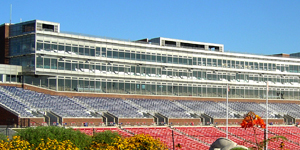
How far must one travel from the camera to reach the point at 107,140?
37.8 m

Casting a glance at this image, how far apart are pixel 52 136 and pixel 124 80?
4180 cm

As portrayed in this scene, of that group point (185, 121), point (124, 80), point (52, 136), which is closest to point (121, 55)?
point (124, 80)

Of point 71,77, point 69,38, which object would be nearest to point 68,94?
point 71,77

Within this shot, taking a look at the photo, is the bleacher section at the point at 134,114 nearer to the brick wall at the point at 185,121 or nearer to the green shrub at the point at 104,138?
the brick wall at the point at 185,121

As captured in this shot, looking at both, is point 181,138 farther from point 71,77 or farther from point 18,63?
point 18,63

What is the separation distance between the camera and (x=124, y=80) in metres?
77.2

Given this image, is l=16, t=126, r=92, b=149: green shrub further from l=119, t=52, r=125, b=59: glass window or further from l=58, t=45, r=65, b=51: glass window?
l=119, t=52, r=125, b=59: glass window

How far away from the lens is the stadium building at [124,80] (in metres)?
63.8

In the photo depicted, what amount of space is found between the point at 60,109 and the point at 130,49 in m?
20.8

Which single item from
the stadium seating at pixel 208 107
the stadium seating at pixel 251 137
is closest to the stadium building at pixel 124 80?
the stadium seating at pixel 208 107

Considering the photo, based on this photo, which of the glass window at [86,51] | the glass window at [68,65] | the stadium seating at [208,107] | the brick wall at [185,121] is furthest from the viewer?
the stadium seating at [208,107]

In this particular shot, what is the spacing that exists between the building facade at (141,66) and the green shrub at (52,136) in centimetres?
3136

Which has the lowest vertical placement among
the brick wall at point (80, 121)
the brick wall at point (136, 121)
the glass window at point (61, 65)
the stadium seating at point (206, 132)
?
the stadium seating at point (206, 132)

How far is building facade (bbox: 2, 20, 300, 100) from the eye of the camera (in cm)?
6831
